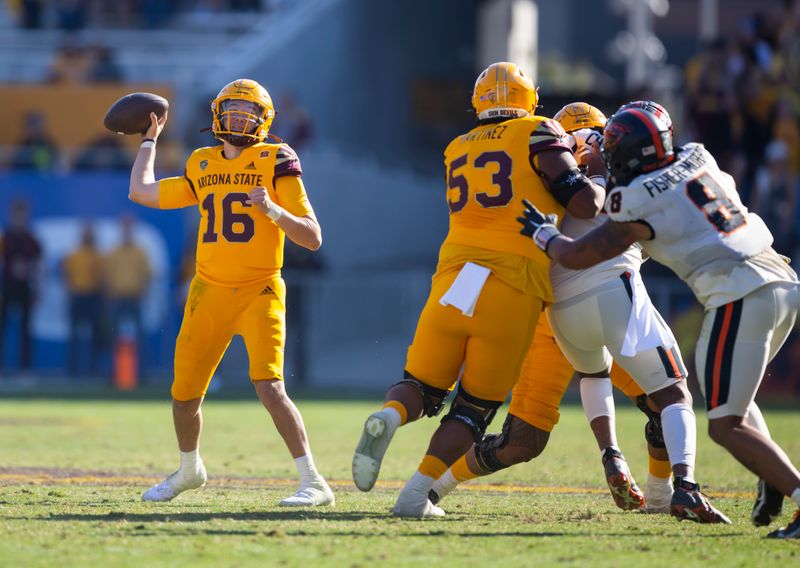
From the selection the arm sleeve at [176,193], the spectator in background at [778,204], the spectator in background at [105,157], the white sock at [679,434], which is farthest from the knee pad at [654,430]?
the spectator in background at [105,157]

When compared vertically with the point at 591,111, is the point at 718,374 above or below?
below

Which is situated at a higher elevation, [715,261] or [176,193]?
[176,193]

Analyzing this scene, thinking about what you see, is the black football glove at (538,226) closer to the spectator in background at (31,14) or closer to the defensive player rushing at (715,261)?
the defensive player rushing at (715,261)

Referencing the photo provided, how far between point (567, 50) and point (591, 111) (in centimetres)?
2784

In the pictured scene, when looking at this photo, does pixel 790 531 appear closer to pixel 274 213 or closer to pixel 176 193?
pixel 274 213

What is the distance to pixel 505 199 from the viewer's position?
6.59 m

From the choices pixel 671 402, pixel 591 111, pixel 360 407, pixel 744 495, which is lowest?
pixel 360 407

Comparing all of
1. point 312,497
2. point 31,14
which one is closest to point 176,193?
point 312,497

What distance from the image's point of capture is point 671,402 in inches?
268

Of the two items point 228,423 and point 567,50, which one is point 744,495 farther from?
point 567,50

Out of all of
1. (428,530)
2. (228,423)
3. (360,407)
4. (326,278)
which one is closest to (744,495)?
(428,530)

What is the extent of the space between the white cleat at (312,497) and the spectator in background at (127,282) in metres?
11.3

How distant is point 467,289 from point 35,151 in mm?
13883

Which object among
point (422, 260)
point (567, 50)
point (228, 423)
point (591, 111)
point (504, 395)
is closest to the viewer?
point (504, 395)
